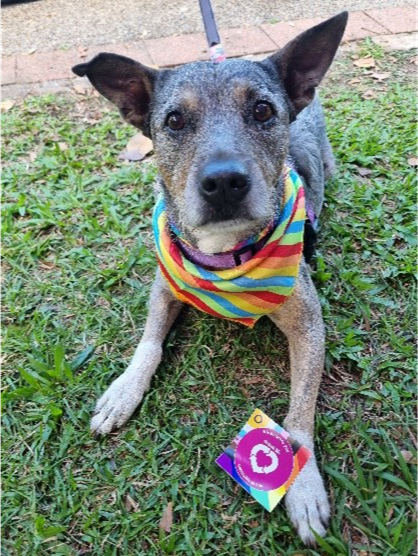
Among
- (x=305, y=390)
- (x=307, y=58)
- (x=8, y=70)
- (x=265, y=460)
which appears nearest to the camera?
(x=265, y=460)

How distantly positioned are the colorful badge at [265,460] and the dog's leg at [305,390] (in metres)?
0.05

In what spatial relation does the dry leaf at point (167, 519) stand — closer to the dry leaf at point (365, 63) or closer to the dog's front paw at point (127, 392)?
the dog's front paw at point (127, 392)

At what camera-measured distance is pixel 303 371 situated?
2.81 meters

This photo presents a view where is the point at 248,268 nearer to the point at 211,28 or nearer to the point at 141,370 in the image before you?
the point at 141,370

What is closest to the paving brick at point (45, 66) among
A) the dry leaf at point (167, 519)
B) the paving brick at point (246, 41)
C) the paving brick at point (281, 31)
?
the paving brick at point (246, 41)

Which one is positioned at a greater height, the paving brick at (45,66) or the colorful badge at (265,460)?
the paving brick at (45,66)

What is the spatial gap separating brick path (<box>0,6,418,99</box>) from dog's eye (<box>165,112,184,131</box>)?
347 centimetres

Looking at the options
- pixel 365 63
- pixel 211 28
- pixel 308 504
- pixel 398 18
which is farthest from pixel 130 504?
pixel 398 18

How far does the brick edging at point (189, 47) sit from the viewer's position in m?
5.90

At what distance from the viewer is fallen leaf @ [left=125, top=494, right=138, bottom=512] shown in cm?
260

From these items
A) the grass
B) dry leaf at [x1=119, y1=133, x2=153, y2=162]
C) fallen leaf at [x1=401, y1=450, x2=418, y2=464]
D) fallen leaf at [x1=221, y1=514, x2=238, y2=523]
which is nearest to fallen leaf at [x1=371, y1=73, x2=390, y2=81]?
the grass

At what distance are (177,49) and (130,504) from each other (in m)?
5.14

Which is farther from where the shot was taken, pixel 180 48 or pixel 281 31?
pixel 281 31

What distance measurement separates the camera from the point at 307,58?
2857mm
